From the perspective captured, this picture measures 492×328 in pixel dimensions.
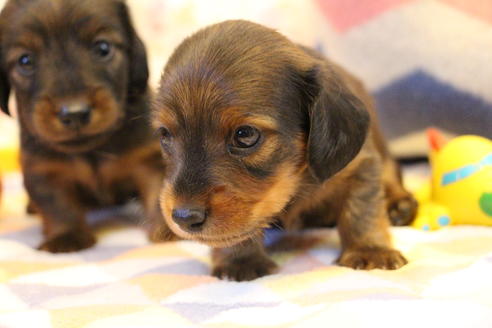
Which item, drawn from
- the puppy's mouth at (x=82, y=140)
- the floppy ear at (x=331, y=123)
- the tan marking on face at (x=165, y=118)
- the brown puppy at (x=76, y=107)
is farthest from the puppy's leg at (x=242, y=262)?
the puppy's mouth at (x=82, y=140)

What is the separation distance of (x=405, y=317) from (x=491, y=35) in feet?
6.02

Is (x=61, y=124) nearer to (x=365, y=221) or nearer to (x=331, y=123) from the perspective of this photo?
(x=331, y=123)

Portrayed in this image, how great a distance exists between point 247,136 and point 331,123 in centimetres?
29

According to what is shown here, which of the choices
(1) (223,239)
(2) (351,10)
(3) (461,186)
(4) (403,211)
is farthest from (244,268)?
(2) (351,10)

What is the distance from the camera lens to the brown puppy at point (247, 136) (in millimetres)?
1835

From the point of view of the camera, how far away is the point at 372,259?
2135 millimetres

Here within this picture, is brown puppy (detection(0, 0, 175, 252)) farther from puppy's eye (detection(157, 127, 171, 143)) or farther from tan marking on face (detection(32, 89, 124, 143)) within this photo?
puppy's eye (detection(157, 127, 171, 143))

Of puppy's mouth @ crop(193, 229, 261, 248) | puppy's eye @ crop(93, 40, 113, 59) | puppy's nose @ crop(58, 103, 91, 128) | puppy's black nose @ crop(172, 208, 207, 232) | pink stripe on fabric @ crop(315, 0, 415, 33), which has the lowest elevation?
puppy's mouth @ crop(193, 229, 261, 248)

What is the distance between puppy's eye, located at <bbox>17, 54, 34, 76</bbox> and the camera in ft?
8.61

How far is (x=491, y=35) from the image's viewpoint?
294cm

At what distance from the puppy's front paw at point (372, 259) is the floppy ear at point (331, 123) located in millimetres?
347

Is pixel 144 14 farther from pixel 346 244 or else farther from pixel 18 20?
pixel 346 244

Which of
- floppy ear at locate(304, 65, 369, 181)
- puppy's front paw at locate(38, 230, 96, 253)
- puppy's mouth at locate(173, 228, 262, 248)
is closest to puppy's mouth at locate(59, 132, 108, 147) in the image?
puppy's front paw at locate(38, 230, 96, 253)

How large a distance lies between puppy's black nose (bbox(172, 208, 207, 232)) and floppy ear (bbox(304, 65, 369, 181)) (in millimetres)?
434
